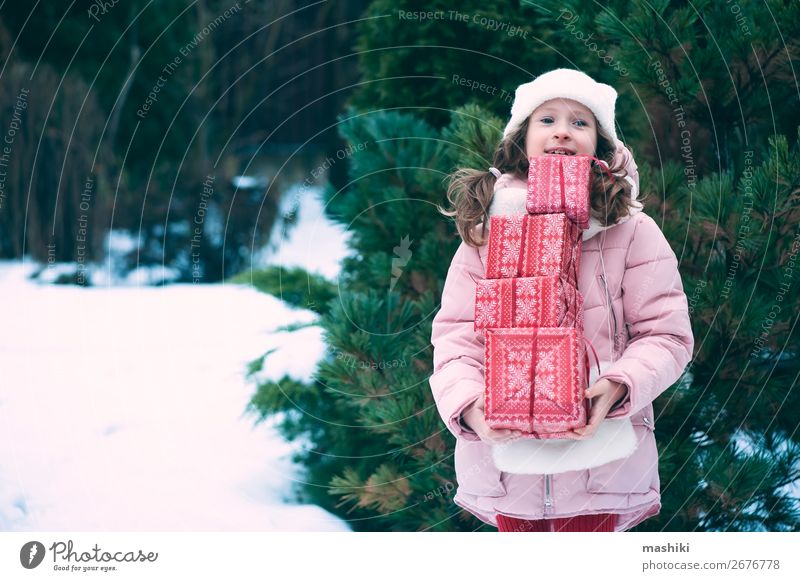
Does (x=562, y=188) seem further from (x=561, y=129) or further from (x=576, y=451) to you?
(x=576, y=451)

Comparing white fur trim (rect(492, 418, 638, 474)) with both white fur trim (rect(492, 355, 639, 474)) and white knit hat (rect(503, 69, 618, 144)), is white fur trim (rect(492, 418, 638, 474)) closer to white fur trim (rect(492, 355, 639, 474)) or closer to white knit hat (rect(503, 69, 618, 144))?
white fur trim (rect(492, 355, 639, 474))

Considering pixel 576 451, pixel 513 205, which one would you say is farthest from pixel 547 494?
pixel 513 205

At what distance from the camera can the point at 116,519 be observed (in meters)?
2.33

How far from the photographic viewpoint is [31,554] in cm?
197

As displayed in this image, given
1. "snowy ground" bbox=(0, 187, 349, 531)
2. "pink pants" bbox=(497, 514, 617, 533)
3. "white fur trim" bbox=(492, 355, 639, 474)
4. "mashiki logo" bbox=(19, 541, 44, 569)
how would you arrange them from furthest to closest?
"snowy ground" bbox=(0, 187, 349, 531) → "mashiki logo" bbox=(19, 541, 44, 569) → "pink pants" bbox=(497, 514, 617, 533) → "white fur trim" bbox=(492, 355, 639, 474)

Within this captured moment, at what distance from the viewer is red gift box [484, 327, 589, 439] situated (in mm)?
1433

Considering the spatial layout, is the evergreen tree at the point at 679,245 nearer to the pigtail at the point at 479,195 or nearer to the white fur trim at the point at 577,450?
the pigtail at the point at 479,195

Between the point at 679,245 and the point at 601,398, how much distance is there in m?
0.73

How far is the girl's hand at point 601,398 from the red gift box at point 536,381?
0.01 metres

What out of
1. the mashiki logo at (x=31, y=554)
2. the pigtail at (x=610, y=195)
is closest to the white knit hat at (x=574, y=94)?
the pigtail at (x=610, y=195)

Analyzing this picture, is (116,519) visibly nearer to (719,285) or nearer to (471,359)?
(471,359)

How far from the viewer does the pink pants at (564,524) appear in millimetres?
1640

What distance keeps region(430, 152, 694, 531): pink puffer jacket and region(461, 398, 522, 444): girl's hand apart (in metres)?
0.02

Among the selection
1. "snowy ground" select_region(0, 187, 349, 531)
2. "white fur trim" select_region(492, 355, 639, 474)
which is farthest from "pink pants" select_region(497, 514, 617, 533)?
"snowy ground" select_region(0, 187, 349, 531)
